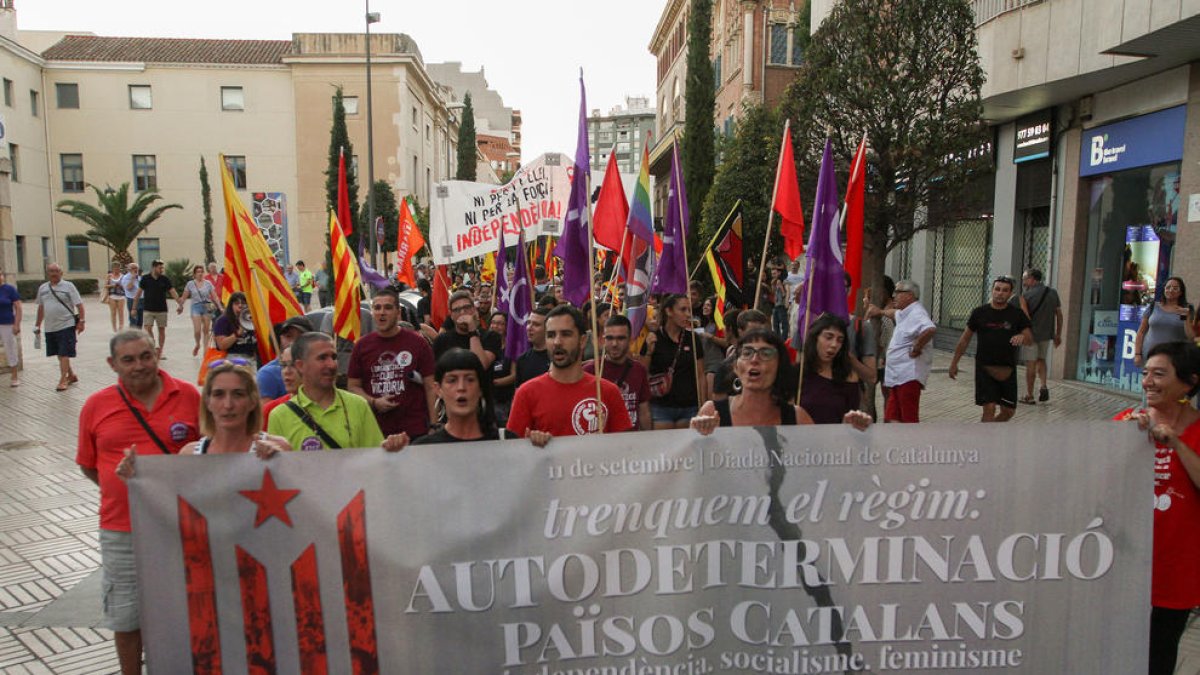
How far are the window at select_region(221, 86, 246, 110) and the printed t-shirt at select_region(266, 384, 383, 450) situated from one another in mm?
47154

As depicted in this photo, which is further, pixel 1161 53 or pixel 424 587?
pixel 1161 53

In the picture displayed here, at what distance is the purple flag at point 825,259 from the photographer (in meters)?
4.87

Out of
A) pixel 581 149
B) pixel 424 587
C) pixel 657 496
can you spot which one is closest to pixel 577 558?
pixel 657 496

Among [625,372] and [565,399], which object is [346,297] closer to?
[625,372]

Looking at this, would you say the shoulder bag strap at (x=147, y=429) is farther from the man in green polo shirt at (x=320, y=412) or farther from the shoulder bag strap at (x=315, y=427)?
the shoulder bag strap at (x=315, y=427)

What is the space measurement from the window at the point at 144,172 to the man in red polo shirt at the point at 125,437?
4783 centimetres

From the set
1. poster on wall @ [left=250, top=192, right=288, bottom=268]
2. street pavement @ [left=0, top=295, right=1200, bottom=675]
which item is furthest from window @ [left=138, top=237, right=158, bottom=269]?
poster on wall @ [left=250, top=192, right=288, bottom=268]

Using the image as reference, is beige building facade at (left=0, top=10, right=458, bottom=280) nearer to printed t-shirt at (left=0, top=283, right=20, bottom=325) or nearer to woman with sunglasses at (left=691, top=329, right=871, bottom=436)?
printed t-shirt at (left=0, top=283, right=20, bottom=325)

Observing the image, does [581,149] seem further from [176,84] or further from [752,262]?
[176,84]

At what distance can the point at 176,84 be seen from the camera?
45.3m

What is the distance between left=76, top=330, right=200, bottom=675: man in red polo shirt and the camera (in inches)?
139

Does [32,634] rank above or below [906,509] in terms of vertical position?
below

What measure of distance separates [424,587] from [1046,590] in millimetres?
2356

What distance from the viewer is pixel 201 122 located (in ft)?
150
